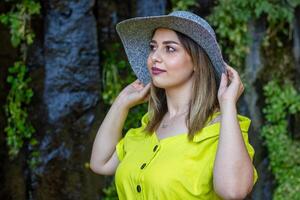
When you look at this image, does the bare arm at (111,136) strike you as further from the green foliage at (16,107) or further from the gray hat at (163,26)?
the green foliage at (16,107)

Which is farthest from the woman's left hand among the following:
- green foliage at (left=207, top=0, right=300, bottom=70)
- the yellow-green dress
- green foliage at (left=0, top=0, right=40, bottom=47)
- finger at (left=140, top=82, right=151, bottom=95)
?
green foliage at (left=0, top=0, right=40, bottom=47)

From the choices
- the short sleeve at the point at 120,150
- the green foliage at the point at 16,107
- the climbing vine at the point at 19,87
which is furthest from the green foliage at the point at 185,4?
the short sleeve at the point at 120,150

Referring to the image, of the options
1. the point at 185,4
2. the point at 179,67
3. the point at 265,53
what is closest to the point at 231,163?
the point at 179,67

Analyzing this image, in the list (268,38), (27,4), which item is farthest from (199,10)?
(27,4)

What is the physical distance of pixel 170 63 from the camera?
2350 mm

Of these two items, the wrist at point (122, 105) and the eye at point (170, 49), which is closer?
the eye at point (170, 49)

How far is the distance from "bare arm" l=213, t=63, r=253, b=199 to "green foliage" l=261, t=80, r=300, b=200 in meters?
2.50

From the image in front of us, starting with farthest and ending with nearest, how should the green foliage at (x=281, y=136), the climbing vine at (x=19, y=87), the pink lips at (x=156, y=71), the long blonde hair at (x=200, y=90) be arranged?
1. the climbing vine at (x=19, y=87)
2. the green foliage at (x=281, y=136)
3. the pink lips at (x=156, y=71)
4. the long blonde hair at (x=200, y=90)

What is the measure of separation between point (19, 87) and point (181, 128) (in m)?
2.55

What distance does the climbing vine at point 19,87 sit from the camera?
15.3 ft

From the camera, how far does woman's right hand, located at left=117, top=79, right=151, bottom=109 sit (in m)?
2.68

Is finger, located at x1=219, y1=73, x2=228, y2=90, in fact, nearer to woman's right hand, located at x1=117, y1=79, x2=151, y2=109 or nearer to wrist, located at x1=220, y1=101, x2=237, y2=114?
wrist, located at x1=220, y1=101, x2=237, y2=114

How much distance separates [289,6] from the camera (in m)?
4.66

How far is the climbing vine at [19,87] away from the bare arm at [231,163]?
278cm
